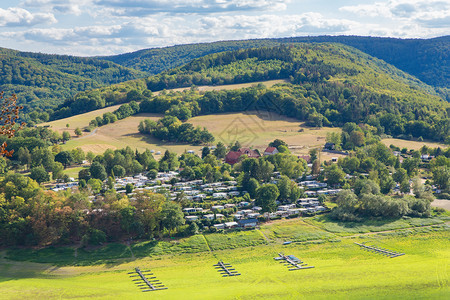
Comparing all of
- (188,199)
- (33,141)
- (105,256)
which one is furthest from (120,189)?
(33,141)

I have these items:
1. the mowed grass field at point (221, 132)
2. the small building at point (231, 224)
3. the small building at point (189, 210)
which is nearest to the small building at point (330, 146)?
the mowed grass field at point (221, 132)

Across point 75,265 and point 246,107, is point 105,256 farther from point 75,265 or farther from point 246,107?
point 246,107

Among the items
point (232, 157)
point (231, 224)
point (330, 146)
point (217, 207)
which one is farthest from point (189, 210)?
point (330, 146)

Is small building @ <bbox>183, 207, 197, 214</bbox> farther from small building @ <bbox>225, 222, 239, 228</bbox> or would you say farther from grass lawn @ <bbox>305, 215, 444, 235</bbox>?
grass lawn @ <bbox>305, 215, 444, 235</bbox>

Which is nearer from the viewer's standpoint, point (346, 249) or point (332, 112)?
point (346, 249)

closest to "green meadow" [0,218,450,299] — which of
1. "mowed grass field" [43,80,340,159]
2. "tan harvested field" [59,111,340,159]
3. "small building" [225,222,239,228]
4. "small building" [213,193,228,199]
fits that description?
"small building" [225,222,239,228]

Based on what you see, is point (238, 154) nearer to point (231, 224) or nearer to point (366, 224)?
point (231, 224)

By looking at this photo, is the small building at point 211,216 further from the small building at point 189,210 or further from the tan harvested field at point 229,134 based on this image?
the tan harvested field at point 229,134
